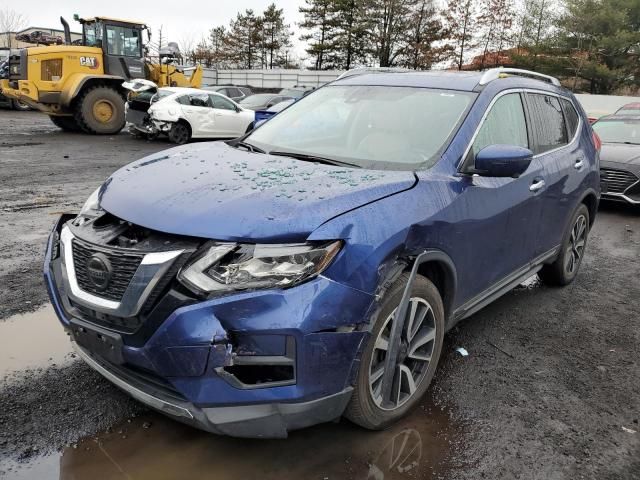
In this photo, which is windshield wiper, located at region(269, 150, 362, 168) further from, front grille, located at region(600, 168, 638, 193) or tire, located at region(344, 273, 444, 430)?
front grille, located at region(600, 168, 638, 193)

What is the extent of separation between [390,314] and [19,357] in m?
2.32

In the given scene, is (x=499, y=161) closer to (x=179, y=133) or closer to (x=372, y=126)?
(x=372, y=126)

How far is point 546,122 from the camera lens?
13.9 ft

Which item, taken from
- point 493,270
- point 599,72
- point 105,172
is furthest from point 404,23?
point 493,270

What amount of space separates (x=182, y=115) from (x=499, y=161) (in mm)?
13013

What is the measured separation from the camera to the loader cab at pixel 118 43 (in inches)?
655

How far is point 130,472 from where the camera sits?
2383mm

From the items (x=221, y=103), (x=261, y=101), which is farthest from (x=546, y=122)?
(x=261, y=101)

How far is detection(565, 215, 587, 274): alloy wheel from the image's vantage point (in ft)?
16.0

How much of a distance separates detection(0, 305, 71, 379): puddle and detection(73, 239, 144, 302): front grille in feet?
3.71

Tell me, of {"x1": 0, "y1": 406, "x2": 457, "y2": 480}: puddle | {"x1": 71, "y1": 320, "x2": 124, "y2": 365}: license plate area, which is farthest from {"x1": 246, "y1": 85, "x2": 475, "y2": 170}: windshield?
{"x1": 71, "y1": 320, "x2": 124, "y2": 365}: license plate area

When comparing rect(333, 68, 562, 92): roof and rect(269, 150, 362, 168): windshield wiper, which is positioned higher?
rect(333, 68, 562, 92): roof

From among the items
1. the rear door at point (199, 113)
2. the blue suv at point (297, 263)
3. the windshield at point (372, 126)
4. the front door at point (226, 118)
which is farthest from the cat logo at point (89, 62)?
the blue suv at point (297, 263)

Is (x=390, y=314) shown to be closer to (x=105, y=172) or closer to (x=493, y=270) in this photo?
(x=493, y=270)
